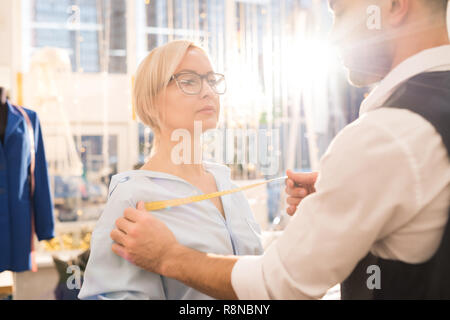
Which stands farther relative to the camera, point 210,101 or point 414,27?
point 210,101

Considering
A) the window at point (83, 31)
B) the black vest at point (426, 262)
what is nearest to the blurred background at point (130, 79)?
the window at point (83, 31)

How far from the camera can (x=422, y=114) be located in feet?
1.82

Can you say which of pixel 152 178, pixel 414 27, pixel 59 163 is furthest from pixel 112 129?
pixel 414 27

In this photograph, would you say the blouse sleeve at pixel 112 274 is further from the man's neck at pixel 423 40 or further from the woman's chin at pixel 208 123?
the man's neck at pixel 423 40

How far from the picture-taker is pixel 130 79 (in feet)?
8.01

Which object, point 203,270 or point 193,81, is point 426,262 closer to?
point 203,270

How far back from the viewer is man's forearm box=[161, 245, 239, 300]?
62 cm

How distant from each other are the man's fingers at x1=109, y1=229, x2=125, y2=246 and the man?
5cm

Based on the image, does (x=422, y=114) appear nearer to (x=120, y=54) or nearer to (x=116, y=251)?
(x=116, y=251)

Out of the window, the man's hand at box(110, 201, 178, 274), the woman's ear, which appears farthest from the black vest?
the window

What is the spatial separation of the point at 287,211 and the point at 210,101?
32 cm

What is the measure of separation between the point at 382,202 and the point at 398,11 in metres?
0.32

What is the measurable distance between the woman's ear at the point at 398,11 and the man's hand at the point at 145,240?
0.54 m

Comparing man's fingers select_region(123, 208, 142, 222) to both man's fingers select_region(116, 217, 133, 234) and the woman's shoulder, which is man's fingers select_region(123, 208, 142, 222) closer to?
man's fingers select_region(116, 217, 133, 234)
